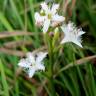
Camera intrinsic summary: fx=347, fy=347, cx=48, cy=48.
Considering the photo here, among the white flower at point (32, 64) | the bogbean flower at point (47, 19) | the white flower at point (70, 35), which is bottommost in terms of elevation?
the white flower at point (32, 64)

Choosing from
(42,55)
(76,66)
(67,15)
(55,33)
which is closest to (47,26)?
(55,33)

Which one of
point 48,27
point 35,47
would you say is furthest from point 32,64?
point 35,47

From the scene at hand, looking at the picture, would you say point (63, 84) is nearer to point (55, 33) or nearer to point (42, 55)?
point (42, 55)

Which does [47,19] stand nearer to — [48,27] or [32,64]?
[48,27]

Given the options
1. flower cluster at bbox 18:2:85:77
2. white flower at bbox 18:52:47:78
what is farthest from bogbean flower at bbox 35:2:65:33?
white flower at bbox 18:52:47:78

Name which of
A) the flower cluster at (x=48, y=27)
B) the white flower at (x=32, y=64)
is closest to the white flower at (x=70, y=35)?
the flower cluster at (x=48, y=27)

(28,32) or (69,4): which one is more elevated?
(69,4)

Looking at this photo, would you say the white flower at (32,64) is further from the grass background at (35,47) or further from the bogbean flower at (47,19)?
the grass background at (35,47)

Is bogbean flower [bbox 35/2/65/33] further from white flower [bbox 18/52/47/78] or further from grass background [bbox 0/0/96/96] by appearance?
grass background [bbox 0/0/96/96]
